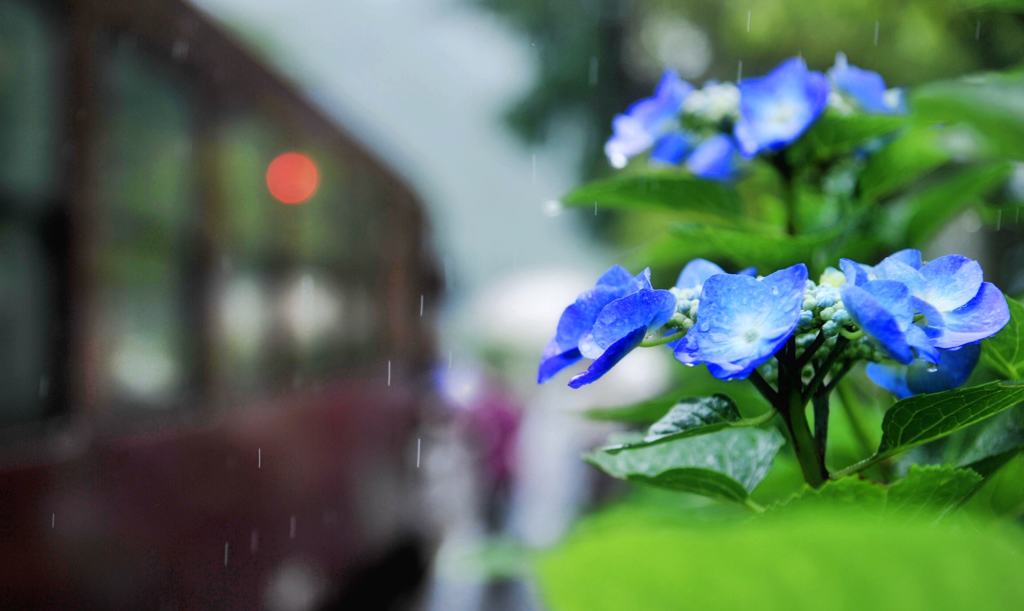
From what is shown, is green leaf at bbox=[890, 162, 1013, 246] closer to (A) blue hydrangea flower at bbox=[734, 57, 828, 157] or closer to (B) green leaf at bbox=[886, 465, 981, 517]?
(A) blue hydrangea flower at bbox=[734, 57, 828, 157]

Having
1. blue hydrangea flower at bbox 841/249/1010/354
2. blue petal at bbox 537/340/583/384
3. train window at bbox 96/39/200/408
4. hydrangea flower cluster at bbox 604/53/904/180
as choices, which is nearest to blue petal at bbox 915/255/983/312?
blue hydrangea flower at bbox 841/249/1010/354

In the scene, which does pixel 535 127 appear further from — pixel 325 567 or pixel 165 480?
pixel 165 480

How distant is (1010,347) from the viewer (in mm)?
689

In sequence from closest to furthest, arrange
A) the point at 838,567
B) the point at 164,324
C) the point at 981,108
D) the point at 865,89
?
the point at 838,567 < the point at 981,108 < the point at 865,89 < the point at 164,324

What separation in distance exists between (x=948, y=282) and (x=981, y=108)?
0.16 meters

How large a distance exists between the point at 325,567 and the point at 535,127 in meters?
8.86

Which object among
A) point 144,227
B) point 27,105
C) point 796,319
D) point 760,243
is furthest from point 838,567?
point 144,227

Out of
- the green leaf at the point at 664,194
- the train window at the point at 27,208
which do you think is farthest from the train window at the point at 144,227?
the green leaf at the point at 664,194

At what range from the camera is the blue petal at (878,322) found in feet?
1.80

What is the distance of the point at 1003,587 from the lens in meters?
0.26

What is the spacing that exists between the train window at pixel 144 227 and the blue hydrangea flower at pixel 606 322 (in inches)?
109

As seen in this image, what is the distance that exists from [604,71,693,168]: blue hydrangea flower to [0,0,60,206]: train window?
7.70ft

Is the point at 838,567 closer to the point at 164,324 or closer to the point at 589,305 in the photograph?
the point at 589,305

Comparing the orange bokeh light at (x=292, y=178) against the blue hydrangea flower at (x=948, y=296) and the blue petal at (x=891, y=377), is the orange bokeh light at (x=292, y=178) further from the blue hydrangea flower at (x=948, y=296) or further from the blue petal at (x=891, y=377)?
the blue hydrangea flower at (x=948, y=296)
